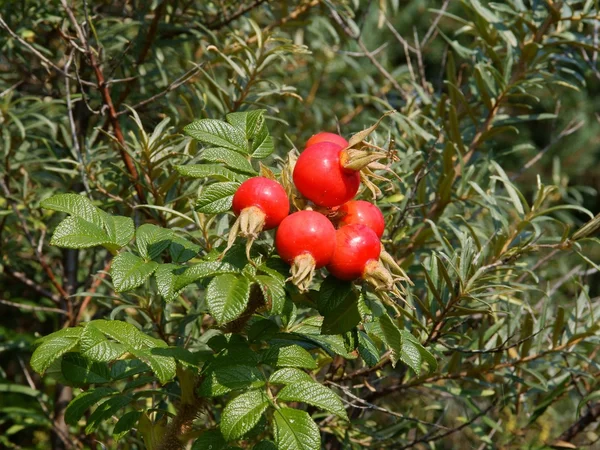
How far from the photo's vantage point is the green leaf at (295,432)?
2.42ft

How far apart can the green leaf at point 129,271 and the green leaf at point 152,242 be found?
0.02 metres

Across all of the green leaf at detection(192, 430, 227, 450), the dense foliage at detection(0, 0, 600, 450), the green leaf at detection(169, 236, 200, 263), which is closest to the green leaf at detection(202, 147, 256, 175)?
the dense foliage at detection(0, 0, 600, 450)

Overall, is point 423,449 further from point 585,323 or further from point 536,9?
point 536,9

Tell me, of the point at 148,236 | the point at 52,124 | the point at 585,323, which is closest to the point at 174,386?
the point at 148,236

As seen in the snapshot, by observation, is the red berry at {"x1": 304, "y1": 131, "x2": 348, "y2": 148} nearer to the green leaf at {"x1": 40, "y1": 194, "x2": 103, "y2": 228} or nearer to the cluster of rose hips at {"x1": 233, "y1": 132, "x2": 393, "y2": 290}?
the cluster of rose hips at {"x1": 233, "y1": 132, "x2": 393, "y2": 290}

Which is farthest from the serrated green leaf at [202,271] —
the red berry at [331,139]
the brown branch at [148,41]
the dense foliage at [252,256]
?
the brown branch at [148,41]

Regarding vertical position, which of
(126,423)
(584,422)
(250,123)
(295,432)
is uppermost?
(250,123)

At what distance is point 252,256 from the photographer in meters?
0.82

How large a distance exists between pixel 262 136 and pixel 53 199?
0.28 meters

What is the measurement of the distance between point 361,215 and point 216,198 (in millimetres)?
173

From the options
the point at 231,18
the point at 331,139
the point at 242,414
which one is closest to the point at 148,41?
the point at 231,18

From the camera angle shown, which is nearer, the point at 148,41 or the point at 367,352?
the point at 367,352

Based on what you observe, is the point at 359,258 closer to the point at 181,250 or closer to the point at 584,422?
the point at 181,250

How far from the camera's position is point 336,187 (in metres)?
0.80
